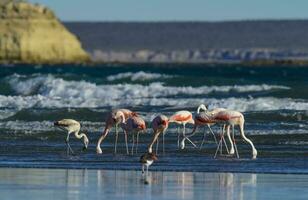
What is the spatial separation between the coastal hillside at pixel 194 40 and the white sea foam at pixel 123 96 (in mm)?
101679

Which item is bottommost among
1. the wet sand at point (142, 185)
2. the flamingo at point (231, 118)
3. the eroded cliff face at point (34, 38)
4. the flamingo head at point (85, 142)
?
the wet sand at point (142, 185)

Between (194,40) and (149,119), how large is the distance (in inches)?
5243

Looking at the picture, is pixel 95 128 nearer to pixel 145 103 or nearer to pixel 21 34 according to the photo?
pixel 145 103

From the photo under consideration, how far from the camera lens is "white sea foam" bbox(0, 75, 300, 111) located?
35344mm

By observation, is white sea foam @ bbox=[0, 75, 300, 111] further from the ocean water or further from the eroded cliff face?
the eroded cliff face

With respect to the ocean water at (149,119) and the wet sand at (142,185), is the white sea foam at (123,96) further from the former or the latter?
the wet sand at (142,185)

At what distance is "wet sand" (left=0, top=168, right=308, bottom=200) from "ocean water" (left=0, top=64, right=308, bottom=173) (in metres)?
0.81

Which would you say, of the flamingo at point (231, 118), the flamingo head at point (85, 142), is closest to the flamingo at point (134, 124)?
the flamingo head at point (85, 142)

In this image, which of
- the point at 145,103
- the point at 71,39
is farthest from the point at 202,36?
the point at 145,103

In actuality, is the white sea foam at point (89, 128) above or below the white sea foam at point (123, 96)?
below

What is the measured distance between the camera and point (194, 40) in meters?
164

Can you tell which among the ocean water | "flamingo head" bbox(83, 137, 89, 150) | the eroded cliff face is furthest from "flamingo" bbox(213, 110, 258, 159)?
the eroded cliff face

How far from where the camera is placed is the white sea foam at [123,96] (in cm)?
3534

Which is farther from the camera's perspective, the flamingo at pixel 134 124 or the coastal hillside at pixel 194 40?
the coastal hillside at pixel 194 40
